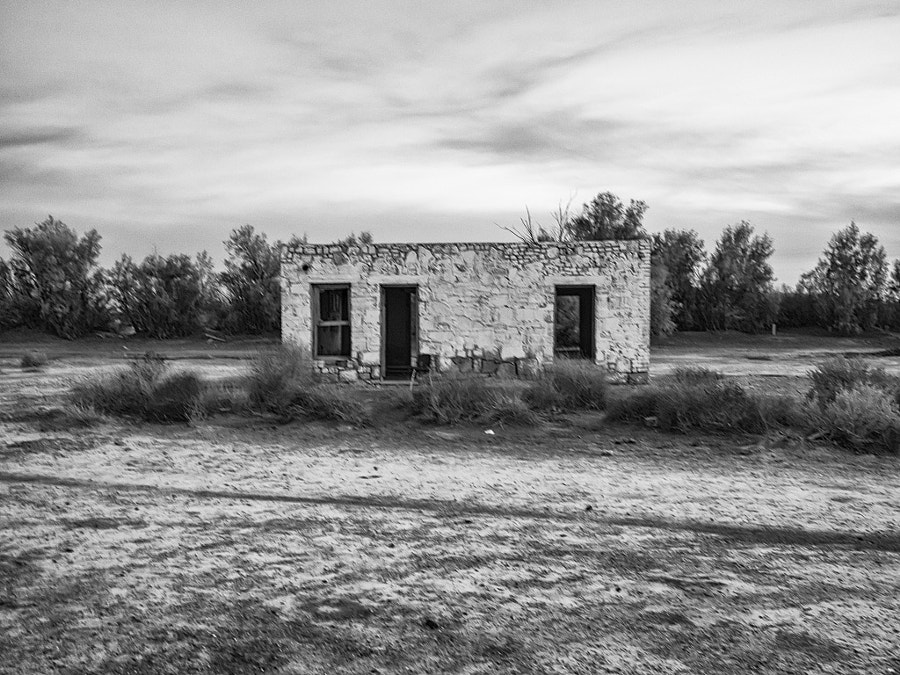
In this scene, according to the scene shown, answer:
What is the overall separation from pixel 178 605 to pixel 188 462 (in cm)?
389

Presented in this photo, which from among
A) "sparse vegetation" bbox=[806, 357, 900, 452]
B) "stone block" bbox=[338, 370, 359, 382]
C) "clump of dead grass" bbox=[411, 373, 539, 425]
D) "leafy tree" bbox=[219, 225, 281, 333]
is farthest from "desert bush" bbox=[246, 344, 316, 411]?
"leafy tree" bbox=[219, 225, 281, 333]

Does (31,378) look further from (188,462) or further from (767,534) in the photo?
(767,534)

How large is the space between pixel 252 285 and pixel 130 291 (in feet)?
15.2

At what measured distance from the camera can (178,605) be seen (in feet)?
12.2

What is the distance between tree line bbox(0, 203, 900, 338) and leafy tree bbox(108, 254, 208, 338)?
0.04 m

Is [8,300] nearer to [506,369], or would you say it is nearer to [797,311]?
[506,369]

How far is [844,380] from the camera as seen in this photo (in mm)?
10258

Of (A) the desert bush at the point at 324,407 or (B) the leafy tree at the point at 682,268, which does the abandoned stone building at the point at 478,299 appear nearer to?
(A) the desert bush at the point at 324,407

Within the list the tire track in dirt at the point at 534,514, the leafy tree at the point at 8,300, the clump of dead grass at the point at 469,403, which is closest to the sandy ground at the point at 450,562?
the tire track in dirt at the point at 534,514

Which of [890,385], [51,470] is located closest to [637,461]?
[890,385]

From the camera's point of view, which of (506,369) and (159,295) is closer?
(506,369)

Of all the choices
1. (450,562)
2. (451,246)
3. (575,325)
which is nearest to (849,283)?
(575,325)

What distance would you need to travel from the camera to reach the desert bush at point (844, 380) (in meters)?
9.67

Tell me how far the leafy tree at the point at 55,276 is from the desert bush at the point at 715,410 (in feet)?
79.5
